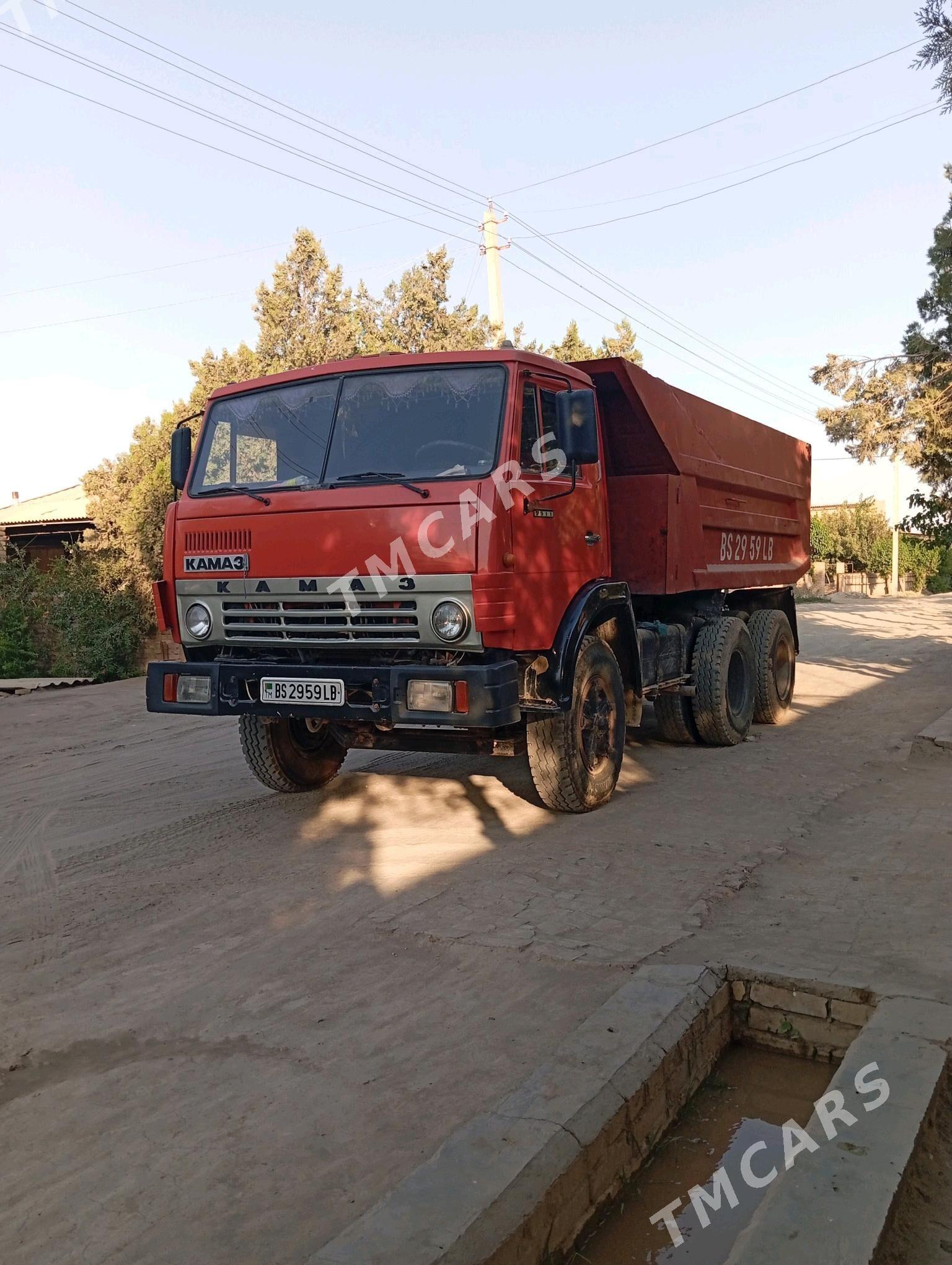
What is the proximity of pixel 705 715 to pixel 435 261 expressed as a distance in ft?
64.7

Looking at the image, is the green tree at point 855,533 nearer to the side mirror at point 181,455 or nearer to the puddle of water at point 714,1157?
the side mirror at point 181,455

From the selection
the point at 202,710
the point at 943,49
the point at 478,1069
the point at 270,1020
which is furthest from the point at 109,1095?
the point at 943,49

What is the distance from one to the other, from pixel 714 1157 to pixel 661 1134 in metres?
0.16

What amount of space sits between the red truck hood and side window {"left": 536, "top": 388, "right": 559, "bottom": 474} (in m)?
0.73

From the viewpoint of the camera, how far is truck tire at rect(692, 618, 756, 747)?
28.3 ft

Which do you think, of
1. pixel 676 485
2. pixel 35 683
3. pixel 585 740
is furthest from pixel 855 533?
pixel 585 740

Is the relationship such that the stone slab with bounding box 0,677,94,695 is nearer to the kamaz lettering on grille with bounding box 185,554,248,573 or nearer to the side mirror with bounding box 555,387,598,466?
the kamaz lettering on grille with bounding box 185,554,248,573

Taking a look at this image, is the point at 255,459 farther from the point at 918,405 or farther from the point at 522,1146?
the point at 918,405

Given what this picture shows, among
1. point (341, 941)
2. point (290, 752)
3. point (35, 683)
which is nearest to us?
point (341, 941)

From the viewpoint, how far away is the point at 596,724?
6.49 meters

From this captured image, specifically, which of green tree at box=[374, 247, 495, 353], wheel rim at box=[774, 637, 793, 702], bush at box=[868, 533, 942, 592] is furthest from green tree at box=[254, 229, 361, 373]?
bush at box=[868, 533, 942, 592]

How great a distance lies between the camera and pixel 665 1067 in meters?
3.19

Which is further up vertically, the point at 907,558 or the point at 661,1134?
the point at 907,558

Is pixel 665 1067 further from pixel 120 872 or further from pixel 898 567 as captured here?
pixel 898 567
